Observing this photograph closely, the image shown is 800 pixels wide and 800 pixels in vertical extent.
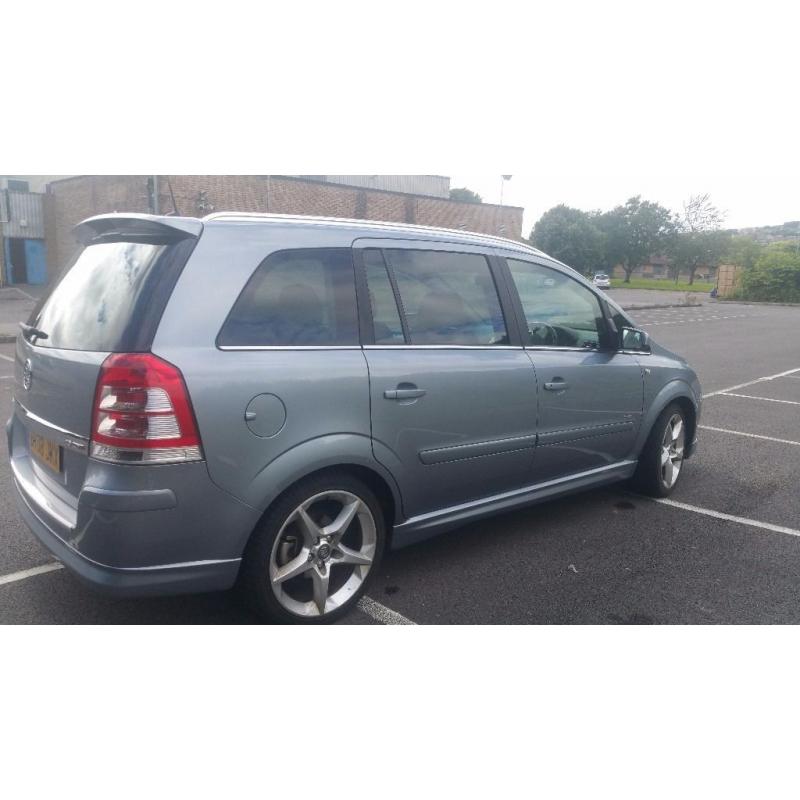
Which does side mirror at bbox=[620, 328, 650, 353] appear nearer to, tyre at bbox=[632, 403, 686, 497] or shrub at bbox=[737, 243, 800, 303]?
tyre at bbox=[632, 403, 686, 497]

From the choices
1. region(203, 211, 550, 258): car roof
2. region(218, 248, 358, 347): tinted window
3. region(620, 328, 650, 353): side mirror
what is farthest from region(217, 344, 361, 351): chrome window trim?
region(620, 328, 650, 353): side mirror

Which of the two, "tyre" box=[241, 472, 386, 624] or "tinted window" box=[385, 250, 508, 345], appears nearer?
"tyre" box=[241, 472, 386, 624]

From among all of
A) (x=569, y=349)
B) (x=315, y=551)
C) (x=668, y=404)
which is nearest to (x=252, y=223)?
(x=315, y=551)

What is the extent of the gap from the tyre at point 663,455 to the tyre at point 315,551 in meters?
2.36

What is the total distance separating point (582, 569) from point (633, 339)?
1556 mm

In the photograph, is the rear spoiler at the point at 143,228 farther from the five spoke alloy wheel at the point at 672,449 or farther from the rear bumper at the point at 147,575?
the five spoke alloy wheel at the point at 672,449

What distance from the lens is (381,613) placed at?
128 inches

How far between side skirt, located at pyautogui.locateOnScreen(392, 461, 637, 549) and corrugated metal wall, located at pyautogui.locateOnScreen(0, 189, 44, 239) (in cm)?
3414

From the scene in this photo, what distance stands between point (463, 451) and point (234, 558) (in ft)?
4.16

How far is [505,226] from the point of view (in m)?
40.4

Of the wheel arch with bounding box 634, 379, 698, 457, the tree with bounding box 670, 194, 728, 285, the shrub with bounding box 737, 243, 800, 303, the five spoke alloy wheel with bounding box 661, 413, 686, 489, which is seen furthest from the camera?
the tree with bounding box 670, 194, 728, 285

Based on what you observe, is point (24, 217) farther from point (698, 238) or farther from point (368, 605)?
point (698, 238)

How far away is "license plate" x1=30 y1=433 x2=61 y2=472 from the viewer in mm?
2812

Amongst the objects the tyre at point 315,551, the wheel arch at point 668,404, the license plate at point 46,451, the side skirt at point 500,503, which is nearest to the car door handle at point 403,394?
the tyre at point 315,551
